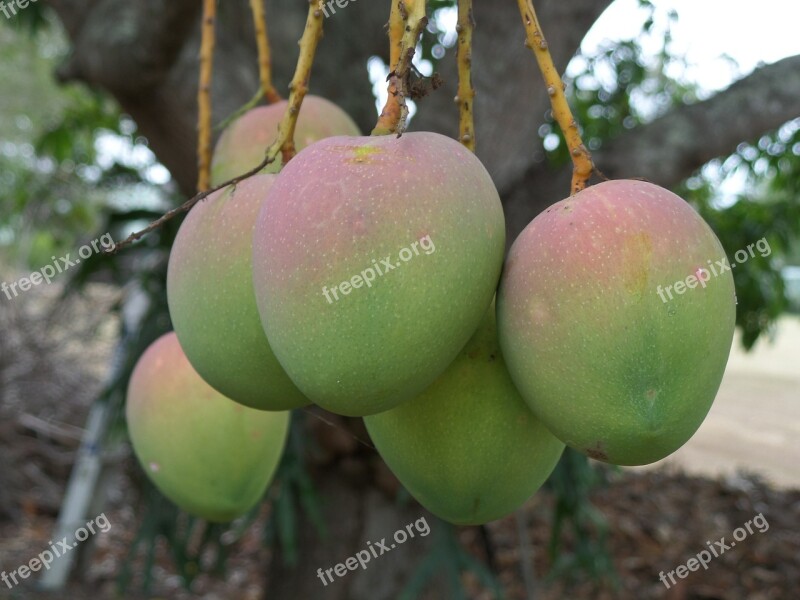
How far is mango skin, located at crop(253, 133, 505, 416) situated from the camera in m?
0.47

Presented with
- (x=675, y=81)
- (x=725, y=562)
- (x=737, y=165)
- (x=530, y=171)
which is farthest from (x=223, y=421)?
(x=675, y=81)

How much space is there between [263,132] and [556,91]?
36cm

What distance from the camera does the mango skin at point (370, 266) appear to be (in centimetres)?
47

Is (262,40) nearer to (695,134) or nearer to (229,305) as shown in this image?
(229,305)

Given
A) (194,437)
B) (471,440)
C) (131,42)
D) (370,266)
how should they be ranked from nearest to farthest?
(370,266)
(471,440)
(194,437)
(131,42)

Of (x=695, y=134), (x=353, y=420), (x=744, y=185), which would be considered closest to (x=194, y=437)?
(x=353, y=420)

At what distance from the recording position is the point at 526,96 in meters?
1.49

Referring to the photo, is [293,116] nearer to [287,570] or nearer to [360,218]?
[360,218]

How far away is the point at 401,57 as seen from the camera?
49 cm

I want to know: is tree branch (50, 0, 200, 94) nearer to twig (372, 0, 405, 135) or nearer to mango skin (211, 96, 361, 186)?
mango skin (211, 96, 361, 186)

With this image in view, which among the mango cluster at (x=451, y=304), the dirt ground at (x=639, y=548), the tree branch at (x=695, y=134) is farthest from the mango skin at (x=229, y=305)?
the dirt ground at (x=639, y=548)

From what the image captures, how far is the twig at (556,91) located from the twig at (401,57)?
76 mm

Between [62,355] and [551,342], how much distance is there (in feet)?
12.9

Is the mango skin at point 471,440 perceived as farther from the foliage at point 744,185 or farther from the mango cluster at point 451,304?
the foliage at point 744,185
